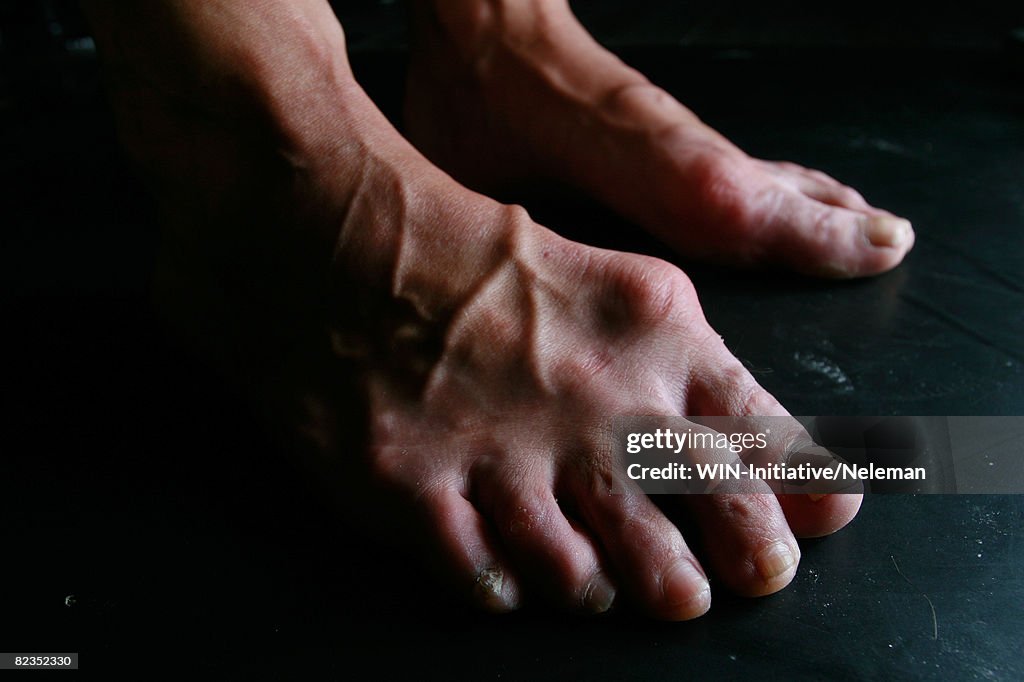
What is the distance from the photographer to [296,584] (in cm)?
70

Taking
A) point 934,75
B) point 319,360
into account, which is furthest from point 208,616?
point 934,75

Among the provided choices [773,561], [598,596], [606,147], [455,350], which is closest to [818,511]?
[773,561]

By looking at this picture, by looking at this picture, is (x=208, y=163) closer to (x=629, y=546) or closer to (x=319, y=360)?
(x=319, y=360)

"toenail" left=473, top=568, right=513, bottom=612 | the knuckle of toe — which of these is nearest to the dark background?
"toenail" left=473, top=568, right=513, bottom=612

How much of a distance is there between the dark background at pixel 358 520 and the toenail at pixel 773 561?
23 millimetres

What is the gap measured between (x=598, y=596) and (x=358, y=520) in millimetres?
196

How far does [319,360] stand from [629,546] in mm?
298

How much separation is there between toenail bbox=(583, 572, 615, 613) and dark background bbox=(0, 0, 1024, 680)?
0.01m

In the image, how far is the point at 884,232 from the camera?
3.72 ft

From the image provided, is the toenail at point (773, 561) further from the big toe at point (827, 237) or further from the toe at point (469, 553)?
the big toe at point (827, 237)

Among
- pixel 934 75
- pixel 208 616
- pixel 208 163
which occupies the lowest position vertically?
pixel 934 75

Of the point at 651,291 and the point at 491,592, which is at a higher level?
the point at 651,291

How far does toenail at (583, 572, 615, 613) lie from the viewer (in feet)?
2.16

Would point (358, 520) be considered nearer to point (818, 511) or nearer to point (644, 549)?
point (644, 549)
